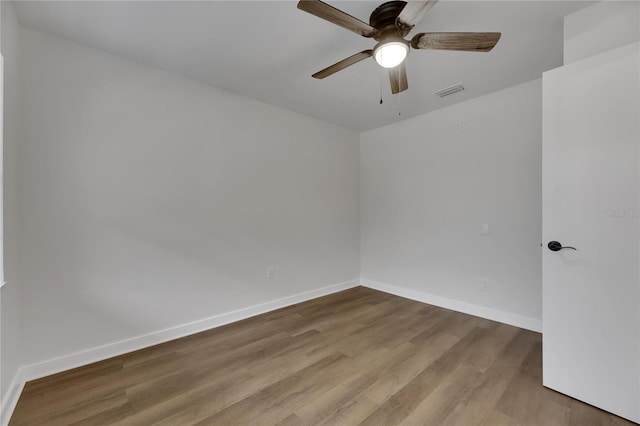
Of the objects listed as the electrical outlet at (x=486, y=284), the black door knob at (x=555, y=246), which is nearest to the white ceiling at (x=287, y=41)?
the black door knob at (x=555, y=246)

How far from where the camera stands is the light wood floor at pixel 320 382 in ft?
5.28

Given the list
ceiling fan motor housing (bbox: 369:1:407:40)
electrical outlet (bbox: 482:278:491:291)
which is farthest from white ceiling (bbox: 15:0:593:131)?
electrical outlet (bbox: 482:278:491:291)

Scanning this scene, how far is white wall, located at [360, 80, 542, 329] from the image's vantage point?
2803 millimetres

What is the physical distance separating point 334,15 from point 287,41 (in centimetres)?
80

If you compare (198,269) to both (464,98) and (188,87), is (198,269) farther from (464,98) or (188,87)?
(464,98)

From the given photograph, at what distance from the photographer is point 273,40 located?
2105mm

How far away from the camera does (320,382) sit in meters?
1.93

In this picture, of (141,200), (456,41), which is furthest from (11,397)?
(456,41)

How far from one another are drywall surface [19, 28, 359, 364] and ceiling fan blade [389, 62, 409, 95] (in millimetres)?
1673

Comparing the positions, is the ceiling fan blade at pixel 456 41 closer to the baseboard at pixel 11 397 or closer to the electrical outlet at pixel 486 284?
the electrical outlet at pixel 486 284

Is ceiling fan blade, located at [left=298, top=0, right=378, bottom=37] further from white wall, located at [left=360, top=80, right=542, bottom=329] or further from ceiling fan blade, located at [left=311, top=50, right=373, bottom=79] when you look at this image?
white wall, located at [left=360, top=80, right=542, bottom=329]

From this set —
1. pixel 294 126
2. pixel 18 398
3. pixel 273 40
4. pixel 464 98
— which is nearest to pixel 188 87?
pixel 273 40

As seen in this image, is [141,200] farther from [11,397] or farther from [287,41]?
[287,41]

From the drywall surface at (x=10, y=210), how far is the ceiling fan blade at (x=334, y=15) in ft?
6.00
